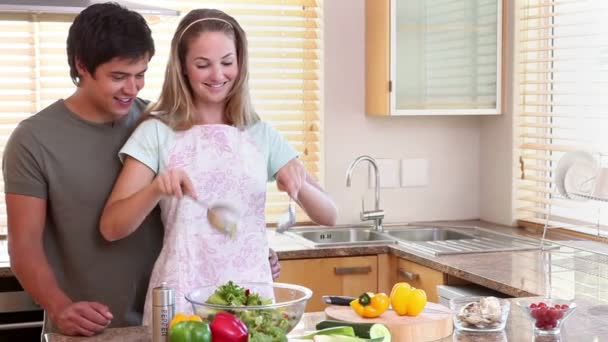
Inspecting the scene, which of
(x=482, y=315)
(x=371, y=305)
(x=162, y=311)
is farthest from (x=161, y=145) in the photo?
(x=482, y=315)

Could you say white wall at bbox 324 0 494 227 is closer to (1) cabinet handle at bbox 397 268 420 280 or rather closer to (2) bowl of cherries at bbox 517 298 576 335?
(1) cabinet handle at bbox 397 268 420 280

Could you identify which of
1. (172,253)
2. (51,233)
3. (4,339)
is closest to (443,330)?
(172,253)

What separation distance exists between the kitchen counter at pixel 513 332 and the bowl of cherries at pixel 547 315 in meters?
0.02

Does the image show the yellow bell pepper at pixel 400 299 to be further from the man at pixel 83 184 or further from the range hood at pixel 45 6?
the range hood at pixel 45 6

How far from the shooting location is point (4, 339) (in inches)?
135

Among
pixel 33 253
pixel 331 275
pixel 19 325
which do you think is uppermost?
pixel 33 253

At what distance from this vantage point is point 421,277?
11.9 ft

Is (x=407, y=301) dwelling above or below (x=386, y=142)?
below

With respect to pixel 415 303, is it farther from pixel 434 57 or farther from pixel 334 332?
pixel 434 57

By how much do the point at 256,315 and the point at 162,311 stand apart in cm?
20

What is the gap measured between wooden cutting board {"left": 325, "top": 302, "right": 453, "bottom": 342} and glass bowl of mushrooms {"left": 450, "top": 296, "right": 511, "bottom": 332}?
31 millimetres

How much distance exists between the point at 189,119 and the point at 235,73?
168 millimetres

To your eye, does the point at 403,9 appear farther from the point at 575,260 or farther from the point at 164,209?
the point at 164,209

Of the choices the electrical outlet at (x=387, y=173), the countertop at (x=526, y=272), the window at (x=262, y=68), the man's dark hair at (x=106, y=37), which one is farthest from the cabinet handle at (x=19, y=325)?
the electrical outlet at (x=387, y=173)
